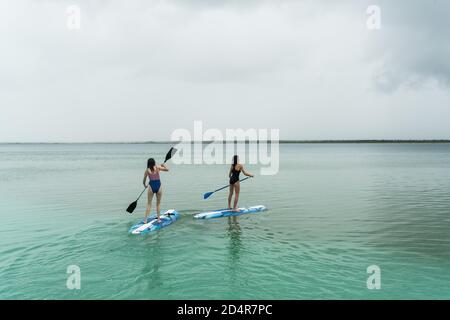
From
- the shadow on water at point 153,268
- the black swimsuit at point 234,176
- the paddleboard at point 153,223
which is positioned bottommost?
the shadow on water at point 153,268

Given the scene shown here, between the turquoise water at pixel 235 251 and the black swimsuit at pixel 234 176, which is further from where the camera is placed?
the black swimsuit at pixel 234 176

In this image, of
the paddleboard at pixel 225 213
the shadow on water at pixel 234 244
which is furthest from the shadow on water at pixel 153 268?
the paddleboard at pixel 225 213

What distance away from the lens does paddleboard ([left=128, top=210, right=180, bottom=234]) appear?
1125 cm

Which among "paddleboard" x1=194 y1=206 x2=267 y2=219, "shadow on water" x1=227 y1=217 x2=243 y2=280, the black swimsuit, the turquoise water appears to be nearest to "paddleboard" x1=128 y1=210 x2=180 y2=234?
the turquoise water

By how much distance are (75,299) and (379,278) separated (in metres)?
6.56

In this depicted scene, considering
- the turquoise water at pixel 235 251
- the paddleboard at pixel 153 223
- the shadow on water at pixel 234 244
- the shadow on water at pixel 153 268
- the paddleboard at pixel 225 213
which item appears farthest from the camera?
the paddleboard at pixel 225 213

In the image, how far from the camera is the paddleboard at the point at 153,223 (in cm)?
1125

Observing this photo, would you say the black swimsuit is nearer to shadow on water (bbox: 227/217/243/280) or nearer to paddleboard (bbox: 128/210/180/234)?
shadow on water (bbox: 227/217/243/280)

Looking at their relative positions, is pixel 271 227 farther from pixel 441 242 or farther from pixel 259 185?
pixel 259 185

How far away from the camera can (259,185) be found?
24.7 m

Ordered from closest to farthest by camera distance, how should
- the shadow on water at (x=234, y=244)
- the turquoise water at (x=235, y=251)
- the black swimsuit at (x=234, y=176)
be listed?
1. the turquoise water at (x=235, y=251)
2. the shadow on water at (x=234, y=244)
3. the black swimsuit at (x=234, y=176)

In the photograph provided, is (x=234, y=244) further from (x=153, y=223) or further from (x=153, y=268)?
(x=153, y=223)

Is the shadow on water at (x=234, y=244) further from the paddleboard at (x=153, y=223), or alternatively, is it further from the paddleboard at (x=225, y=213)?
the paddleboard at (x=153, y=223)

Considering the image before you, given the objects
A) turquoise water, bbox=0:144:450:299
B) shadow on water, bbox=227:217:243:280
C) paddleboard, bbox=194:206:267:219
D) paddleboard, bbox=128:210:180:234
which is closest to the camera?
turquoise water, bbox=0:144:450:299
